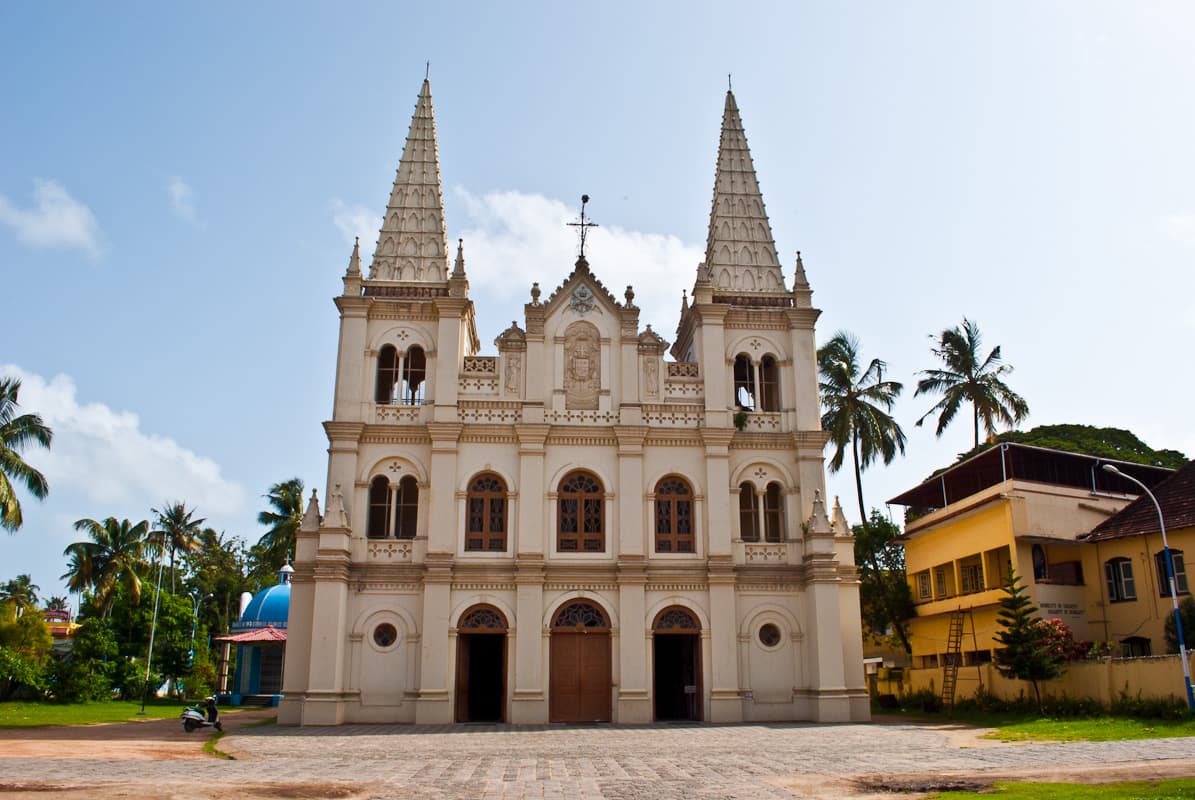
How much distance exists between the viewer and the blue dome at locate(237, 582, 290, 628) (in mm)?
44250

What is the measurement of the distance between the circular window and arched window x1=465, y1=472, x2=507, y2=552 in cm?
315

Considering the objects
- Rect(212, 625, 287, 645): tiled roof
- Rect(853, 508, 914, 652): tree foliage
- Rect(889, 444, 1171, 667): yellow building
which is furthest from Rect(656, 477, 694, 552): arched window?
Rect(212, 625, 287, 645): tiled roof

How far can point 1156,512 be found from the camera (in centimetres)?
2989

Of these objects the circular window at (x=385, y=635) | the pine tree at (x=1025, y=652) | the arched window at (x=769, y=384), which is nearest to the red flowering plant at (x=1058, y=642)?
the pine tree at (x=1025, y=652)

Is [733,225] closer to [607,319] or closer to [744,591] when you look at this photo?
[607,319]

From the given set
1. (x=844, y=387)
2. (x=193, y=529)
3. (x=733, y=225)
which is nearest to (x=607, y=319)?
(x=733, y=225)

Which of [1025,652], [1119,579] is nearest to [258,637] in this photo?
[1025,652]

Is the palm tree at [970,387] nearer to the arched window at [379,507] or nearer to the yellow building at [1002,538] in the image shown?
the yellow building at [1002,538]

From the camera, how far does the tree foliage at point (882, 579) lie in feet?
130

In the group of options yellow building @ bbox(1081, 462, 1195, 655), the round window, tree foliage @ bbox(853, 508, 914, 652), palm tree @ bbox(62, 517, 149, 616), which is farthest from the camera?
palm tree @ bbox(62, 517, 149, 616)

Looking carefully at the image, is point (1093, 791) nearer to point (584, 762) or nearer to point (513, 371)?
point (584, 762)

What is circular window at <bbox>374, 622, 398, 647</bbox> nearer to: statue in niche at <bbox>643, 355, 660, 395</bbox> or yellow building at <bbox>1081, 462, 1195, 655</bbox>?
statue in niche at <bbox>643, 355, 660, 395</bbox>

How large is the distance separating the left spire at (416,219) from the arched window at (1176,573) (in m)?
23.3

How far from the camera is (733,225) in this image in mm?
34312
